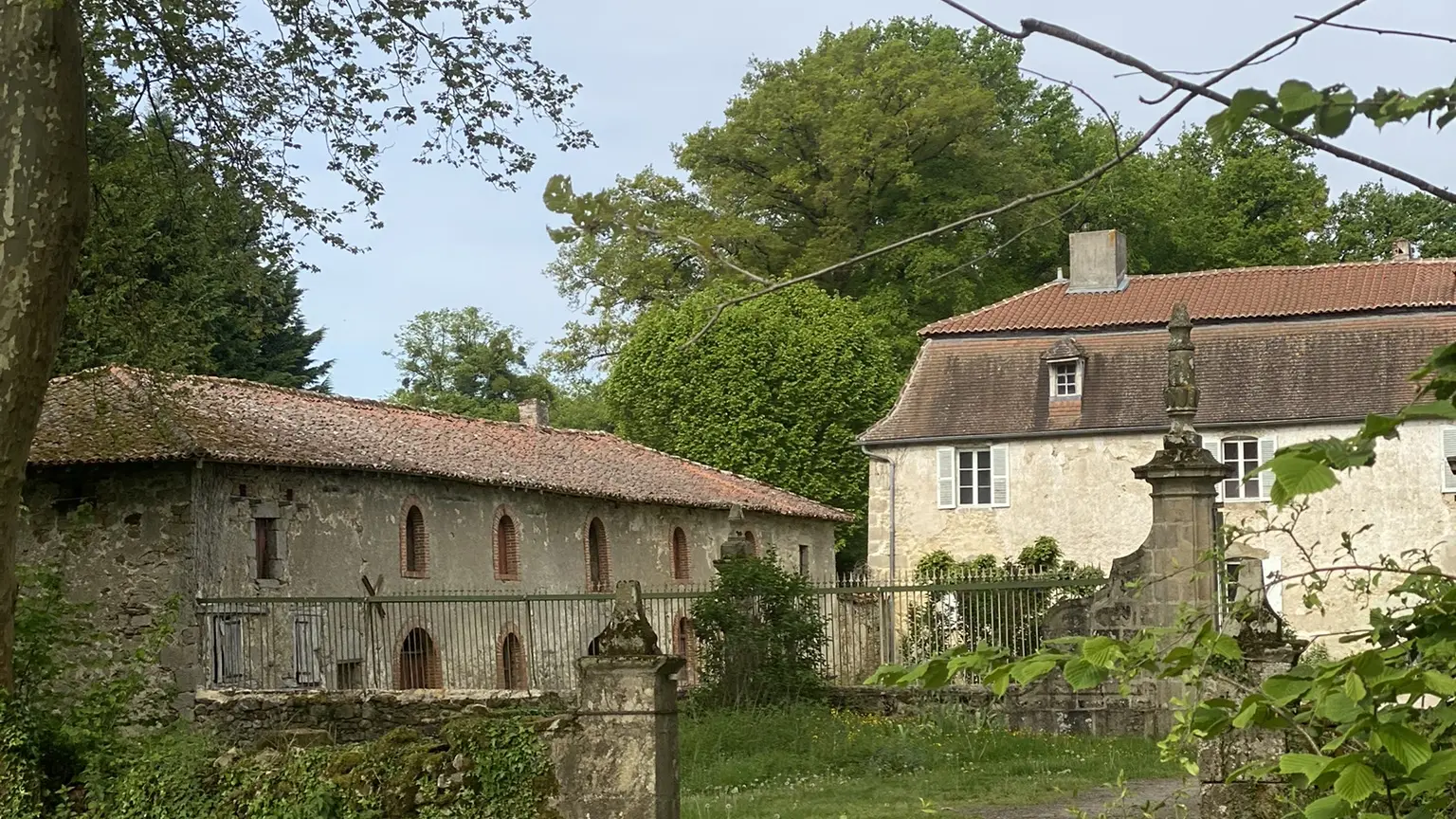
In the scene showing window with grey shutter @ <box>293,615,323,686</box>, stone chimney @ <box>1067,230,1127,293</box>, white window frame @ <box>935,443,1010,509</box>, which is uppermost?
stone chimney @ <box>1067,230,1127,293</box>

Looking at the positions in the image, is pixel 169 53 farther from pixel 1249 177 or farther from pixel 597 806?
pixel 1249 177

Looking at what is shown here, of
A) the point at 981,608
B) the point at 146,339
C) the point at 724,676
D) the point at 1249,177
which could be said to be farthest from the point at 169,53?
the point at 1249,177

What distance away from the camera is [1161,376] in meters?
32.3

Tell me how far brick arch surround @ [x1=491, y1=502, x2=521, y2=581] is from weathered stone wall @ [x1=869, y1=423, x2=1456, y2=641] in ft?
30.1

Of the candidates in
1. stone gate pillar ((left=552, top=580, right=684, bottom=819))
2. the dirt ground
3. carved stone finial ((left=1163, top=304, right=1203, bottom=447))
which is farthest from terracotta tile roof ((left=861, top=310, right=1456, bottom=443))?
stone gate pillar ((left=552, top=580, right=684, bottom=819))

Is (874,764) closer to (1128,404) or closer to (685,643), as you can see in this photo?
(685,643)

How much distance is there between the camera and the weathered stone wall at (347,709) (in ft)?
59.3

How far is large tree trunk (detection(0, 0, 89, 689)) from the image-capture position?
34.3 feet

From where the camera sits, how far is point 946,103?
A: 136ft

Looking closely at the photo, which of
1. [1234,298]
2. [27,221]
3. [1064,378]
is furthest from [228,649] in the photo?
[1234,298]

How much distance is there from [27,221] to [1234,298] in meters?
27.0

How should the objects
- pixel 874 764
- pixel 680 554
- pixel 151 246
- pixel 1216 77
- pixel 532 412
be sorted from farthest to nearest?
pixel 532 412 → pixel 680 554 → pixel 151 246 → pixel 874 764 → pixel 1216 77

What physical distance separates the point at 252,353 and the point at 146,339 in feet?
76.8

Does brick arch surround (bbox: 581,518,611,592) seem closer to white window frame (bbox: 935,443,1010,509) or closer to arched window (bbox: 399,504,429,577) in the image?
arched window (bbox: 399,504,429,577)
